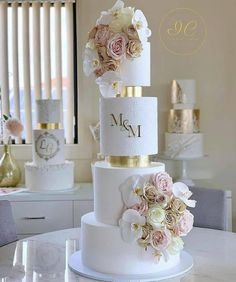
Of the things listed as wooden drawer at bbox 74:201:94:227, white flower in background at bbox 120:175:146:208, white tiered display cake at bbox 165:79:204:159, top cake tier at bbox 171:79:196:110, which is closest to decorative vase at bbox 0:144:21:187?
wooden drawer at bbox 74:201:94:227

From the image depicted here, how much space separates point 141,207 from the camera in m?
1.61

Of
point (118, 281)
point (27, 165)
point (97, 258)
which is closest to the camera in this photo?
point (118, 281)

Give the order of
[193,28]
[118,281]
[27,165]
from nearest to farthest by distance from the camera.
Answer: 1. [118,281]
2. [27,165]
3. [193,28]

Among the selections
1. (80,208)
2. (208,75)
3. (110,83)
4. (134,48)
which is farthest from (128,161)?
(208,75)

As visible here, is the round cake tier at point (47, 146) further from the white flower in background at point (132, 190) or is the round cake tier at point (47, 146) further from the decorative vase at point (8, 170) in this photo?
the white flower in background at point (132, 190)

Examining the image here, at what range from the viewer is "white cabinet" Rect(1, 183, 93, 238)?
2.99 m

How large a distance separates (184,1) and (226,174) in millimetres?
1261

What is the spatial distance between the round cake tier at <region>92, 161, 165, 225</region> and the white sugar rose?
0.38ft

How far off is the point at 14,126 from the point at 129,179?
1.69 metres

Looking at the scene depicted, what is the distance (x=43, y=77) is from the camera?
11.1ft

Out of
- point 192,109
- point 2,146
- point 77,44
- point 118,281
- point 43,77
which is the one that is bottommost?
point 118,281

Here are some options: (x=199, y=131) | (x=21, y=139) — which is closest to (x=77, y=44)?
(x=21, y=139)

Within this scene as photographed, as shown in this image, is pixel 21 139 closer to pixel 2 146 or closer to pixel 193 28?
pixel 2 146

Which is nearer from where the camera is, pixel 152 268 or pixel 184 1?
pixel 152 268
